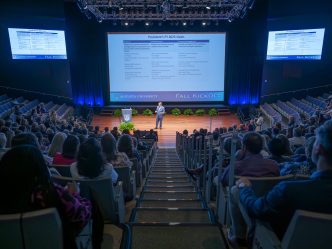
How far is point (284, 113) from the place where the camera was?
14.0 metres

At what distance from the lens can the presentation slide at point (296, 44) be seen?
1453 cm

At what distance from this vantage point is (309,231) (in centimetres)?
149

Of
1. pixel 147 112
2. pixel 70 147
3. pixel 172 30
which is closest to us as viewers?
pixel 70 147

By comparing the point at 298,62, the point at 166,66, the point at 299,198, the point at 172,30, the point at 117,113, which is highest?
the point at 172,30

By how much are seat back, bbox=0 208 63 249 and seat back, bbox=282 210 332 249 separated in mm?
1284

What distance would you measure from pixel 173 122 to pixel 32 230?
45.8 ft

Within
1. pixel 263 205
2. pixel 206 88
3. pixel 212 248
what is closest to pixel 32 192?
pixel 263 205

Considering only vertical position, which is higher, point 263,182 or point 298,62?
point 298,62

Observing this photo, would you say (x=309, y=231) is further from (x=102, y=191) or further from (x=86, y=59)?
(x=86, y=59)

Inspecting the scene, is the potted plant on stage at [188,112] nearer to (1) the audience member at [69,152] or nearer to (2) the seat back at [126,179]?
(2) the seat back at [126,179]

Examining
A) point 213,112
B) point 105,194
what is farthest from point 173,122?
point 105,194

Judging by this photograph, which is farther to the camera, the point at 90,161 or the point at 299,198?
the point at 90,161

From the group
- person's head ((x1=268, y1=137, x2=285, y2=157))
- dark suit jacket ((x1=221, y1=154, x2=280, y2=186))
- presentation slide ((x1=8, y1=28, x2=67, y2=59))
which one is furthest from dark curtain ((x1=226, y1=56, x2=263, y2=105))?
dark suit jacket ((x1=221, y1=154, x2=280, y2=186))

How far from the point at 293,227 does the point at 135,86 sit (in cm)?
1531
